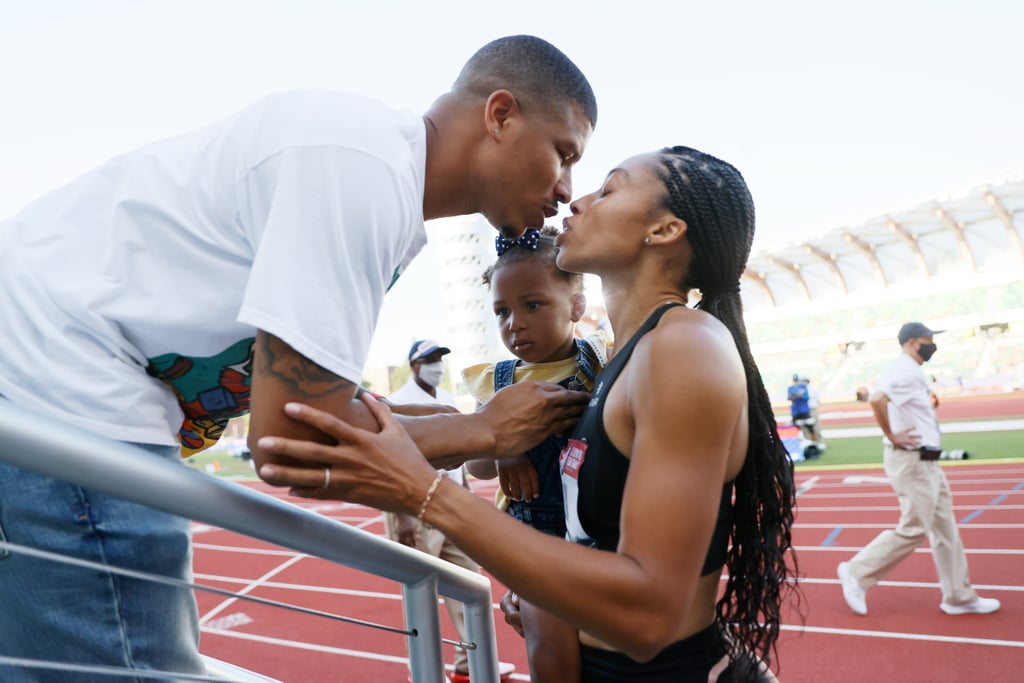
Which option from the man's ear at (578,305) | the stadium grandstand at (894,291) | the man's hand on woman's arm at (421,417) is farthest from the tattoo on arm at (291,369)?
the stadium grandstand at (894,291)

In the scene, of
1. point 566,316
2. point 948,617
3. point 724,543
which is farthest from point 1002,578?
point 724,543

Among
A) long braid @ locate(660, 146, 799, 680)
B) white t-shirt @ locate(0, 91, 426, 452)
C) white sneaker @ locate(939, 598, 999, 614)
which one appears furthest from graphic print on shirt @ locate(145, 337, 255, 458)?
white sneaker @ locate(939, 598, 999, 614)

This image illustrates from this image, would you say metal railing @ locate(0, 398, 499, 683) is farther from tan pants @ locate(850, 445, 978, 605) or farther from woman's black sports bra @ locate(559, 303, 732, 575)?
tan pants @ locate(850, 445, 978, 605)

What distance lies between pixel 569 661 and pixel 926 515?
482 centimetres

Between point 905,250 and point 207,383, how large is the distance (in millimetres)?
43970

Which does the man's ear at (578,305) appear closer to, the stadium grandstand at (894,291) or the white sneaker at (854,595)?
the white sneaker at (854,595)

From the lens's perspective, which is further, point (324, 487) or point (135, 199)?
point (135, 199)

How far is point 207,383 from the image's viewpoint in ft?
4.64

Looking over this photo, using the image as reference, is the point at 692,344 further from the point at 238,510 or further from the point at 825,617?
the point at 825,617

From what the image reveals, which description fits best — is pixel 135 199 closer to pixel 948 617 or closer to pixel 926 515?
pixel 926 515

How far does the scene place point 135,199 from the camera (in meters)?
1.33

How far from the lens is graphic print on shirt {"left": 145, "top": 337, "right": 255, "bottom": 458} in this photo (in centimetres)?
136

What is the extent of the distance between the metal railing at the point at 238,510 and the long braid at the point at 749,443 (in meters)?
0.57

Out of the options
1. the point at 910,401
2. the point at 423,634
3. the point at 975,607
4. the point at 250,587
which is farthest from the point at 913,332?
the point at 250,587
